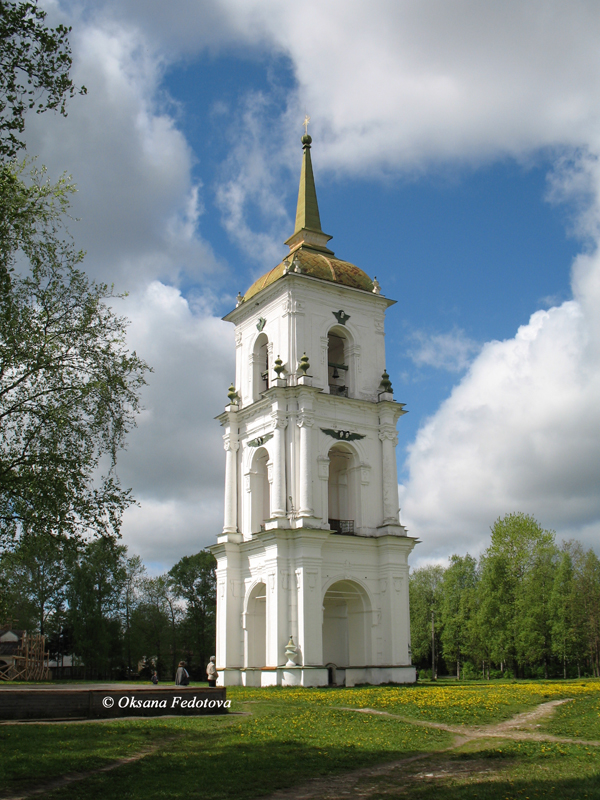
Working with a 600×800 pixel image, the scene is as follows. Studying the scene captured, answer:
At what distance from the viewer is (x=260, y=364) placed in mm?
39094

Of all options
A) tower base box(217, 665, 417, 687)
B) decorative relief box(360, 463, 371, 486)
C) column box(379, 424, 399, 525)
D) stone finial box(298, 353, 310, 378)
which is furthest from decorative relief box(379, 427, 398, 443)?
tower base box(217, 665, 417, 687)

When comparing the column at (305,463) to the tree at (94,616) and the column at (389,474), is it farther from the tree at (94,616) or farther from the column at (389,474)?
the tree at (94,616)

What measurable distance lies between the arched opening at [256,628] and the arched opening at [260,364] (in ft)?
32.4

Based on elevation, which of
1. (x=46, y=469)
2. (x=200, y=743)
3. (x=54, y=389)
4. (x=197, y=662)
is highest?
(x=54, y=389)

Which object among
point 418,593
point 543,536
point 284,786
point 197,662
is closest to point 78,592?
point 197,662

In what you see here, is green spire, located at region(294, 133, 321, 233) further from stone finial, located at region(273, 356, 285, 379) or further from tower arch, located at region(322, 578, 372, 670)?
tower arch, located at region(322, 578, 372, 670)

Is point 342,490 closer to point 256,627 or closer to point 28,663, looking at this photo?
point 256,627

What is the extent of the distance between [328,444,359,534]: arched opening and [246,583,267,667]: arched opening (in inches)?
178

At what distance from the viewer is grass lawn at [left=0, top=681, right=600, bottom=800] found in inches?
370

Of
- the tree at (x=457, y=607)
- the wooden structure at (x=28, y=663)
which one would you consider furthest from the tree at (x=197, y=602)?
the tree at (x=457, y=607)

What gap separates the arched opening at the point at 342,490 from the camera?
117ft

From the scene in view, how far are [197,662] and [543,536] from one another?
28.3 m

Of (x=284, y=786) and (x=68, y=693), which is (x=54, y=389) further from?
(x=284, y=786)

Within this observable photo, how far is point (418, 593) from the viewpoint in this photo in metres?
80.5
